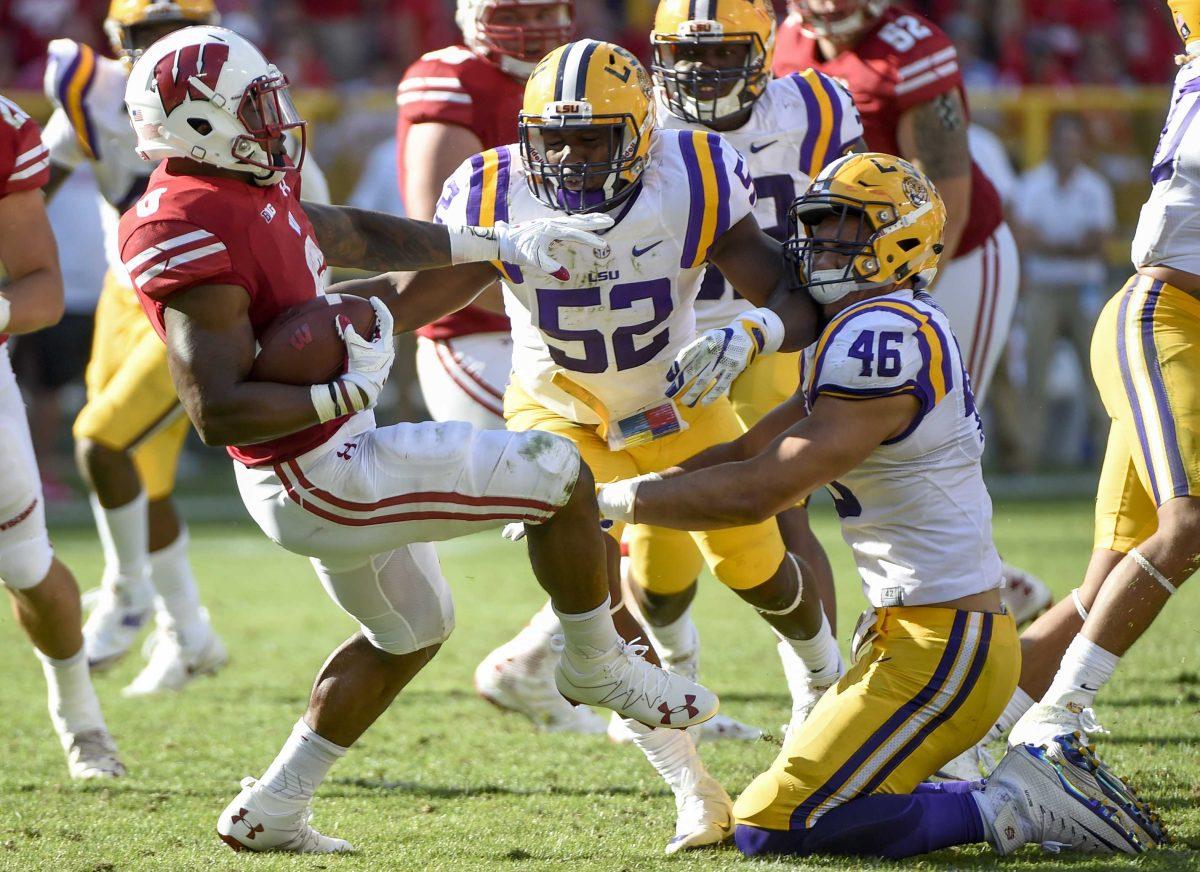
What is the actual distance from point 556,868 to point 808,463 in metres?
1.00

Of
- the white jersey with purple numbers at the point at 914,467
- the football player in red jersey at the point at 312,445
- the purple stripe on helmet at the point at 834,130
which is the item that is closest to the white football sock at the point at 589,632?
the football player in red jersey at the point at 312,445

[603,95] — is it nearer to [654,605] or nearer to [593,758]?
[654,605]

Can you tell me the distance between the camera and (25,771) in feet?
14.9

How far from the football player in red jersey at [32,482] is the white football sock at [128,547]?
1.25 m

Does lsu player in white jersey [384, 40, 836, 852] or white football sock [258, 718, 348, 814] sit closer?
white football sock [258, 718, 348, 814]

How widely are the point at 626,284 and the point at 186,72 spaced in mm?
1150

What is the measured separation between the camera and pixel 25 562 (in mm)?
4305

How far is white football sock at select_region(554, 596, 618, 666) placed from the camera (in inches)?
137

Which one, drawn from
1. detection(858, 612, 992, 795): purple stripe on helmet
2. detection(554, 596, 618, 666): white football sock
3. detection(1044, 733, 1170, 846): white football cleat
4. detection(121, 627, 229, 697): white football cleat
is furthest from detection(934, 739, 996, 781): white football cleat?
detection(121, 627, 229, 697): white football cleat

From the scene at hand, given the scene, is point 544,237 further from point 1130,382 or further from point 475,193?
point 1130,382

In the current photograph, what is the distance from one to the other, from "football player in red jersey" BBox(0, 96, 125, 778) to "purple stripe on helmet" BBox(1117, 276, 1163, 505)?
2.71 metres

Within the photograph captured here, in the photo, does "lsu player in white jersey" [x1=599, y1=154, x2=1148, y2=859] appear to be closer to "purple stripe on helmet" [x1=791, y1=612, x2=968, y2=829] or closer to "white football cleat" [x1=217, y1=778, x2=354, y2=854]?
"purple stripe on helmet" [x1=791, y1=612, x2=968, y2=829]

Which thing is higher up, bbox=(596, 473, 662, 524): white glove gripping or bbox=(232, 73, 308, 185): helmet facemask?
bbox=(232, 73, 308, 185): helmet facemask

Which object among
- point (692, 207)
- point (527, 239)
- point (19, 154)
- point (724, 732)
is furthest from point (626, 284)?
point (19, 154)
